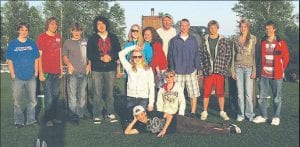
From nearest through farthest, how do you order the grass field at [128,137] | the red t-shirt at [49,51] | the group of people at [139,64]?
the grass field at [128,137] < the group of people at [139,64] < the red t-shirt at [49,51]

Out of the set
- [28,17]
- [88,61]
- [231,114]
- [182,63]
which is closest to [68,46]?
[88,61]

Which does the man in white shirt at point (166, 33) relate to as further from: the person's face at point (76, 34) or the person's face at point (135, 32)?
the person's face at point (76, 34)

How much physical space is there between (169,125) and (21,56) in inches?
126

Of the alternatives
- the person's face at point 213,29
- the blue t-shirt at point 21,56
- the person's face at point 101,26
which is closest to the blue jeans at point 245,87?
the person's face at point 213,29

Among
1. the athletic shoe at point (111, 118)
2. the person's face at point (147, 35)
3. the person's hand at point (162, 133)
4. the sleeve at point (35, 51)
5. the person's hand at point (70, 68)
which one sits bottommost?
the person's hand at point (162, 133)

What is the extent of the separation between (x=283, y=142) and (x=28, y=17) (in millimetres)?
69160

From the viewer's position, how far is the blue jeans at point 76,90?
922cm

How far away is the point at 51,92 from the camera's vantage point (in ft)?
30.0

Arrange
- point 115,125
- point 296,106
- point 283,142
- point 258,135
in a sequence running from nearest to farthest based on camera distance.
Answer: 1. point 283,142
2. point 258,135
3. point 115,125
4. point 296,106

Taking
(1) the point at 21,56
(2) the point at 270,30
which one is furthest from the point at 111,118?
(2) the point at 270,30

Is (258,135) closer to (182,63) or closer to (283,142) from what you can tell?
(283,142)

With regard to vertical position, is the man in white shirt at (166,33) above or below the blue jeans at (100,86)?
above

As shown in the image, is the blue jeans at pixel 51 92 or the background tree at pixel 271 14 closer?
the blue jeans at pixel 51 92

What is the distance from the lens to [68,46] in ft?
29.8
